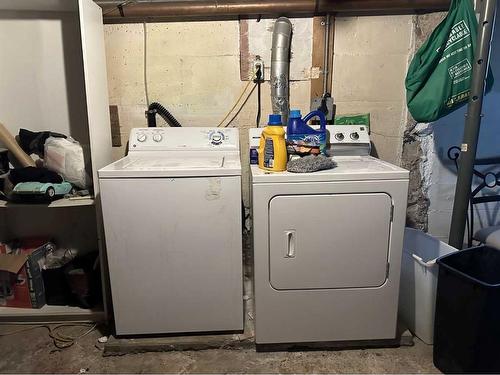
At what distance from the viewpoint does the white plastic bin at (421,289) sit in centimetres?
161

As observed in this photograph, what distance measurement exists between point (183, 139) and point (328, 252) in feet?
3.41

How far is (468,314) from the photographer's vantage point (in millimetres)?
1318

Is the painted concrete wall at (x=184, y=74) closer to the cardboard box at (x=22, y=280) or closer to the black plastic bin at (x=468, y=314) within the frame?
the cardboard box at (x=22, y=280)

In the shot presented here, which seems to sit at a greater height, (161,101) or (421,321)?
(161,101)

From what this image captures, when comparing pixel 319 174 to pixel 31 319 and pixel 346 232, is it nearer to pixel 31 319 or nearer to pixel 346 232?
pixel 346 232

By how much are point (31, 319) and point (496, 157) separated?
10.4 ft

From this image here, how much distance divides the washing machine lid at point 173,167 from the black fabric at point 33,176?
416 mm

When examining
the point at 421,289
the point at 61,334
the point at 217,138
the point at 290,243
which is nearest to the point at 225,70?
the point at 217,138

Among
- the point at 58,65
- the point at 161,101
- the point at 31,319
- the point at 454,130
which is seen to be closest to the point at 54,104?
the point at 58,65

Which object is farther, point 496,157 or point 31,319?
point 496,157

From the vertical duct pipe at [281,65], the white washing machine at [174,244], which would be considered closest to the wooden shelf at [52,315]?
the white washing machine at [174,244]

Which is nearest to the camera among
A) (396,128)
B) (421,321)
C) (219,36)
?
(421,321)

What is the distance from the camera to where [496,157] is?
229 cm

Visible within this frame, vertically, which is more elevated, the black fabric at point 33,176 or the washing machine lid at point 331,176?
the washing machine lid at point 331,176
